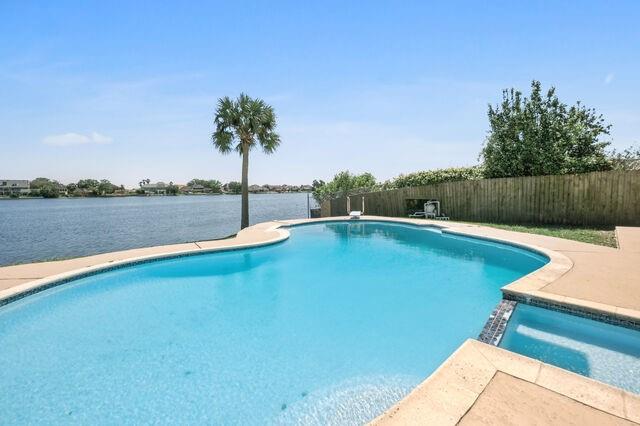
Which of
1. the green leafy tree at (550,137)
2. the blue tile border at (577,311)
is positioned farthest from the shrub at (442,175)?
the blue tile border at (577,311)

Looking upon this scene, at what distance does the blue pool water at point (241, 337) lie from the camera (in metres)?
3.04

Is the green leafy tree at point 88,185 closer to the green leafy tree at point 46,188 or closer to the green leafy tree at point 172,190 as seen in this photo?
the green leafy tree at point 46,188

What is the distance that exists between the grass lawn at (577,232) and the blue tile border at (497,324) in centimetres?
556

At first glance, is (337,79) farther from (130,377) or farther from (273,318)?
(130,377)

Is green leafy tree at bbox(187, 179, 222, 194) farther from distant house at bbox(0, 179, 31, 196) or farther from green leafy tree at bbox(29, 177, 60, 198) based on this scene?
distant house at bbox(0, 179, 31, 196)

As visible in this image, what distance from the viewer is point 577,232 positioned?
31.2ft

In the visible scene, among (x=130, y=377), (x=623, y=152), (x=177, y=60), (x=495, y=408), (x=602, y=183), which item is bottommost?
(x=130, y=377)

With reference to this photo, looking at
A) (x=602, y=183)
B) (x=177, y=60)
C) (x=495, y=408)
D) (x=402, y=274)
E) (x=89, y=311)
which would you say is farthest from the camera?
(x=177, y=60)

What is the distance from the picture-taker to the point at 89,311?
5379mm

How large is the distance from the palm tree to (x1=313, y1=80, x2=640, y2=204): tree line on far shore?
11.4m

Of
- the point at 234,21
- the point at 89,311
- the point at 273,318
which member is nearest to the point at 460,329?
the point at 273,318

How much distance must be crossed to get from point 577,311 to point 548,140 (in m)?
11.4

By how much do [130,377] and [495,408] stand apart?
143 inches

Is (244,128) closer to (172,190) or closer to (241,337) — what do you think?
(241,337)
